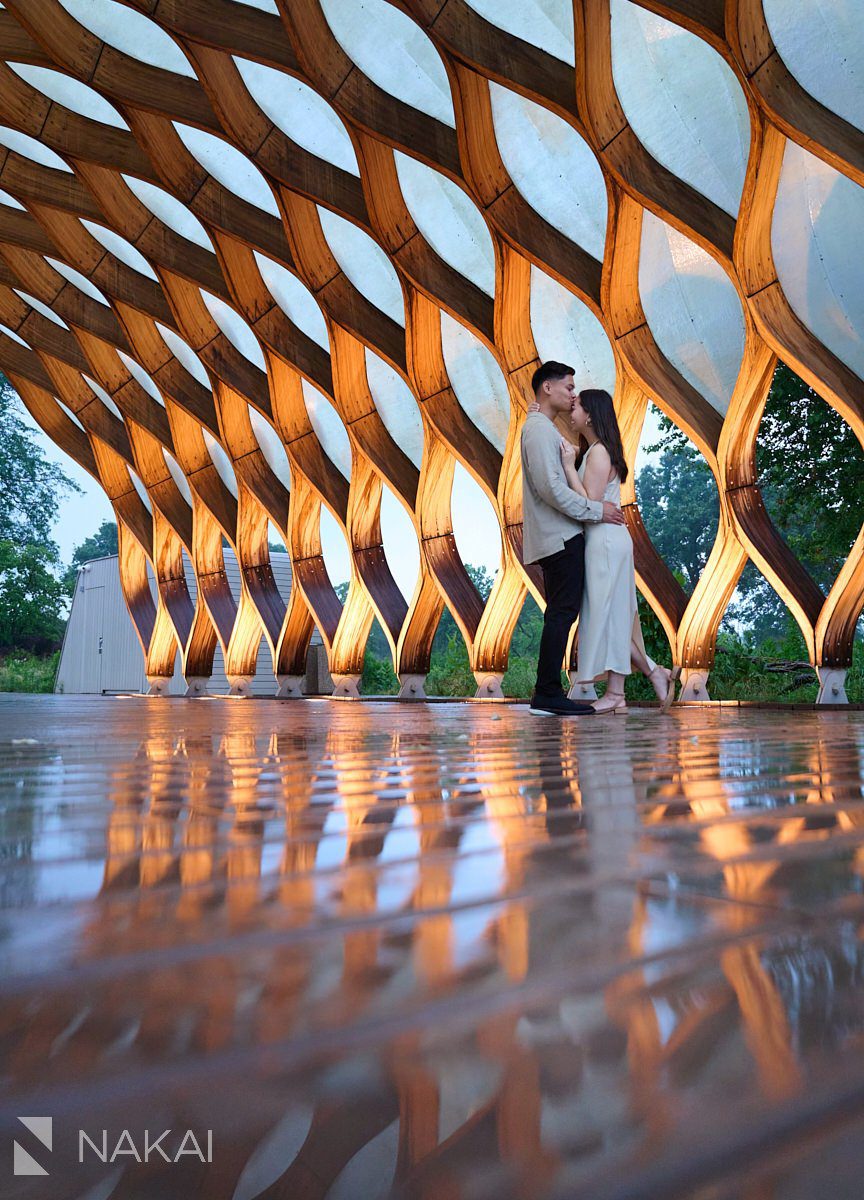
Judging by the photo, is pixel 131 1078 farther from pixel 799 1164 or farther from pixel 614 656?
pixel 614 656

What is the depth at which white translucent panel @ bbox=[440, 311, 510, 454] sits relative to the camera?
45.4 ft

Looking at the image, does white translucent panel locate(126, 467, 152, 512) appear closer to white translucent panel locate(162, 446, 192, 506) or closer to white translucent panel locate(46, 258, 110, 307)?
white translucent panel locate(162, 446, 192, 506)

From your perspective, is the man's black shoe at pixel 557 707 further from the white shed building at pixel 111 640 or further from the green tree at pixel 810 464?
the white shed building at pixel 111 640

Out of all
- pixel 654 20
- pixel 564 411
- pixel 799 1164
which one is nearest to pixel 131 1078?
pixel 799 1164

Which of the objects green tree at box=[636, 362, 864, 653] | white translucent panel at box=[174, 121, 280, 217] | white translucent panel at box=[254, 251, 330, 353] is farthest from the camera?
white translucent panel at box=[254, 251, 330, 353]

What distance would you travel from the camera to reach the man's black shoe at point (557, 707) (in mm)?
5305

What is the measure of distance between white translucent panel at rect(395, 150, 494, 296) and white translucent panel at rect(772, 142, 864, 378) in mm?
4825

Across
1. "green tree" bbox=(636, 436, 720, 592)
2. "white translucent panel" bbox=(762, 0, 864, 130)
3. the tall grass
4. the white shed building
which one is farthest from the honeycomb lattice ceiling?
"green tree" bbox=(636, 436, 720, 592)

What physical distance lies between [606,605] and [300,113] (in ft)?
32.2

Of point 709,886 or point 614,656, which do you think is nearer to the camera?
point 709,886

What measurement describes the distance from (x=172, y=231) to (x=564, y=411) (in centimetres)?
1223

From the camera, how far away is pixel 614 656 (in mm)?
5676

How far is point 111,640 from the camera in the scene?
3075 centimetres

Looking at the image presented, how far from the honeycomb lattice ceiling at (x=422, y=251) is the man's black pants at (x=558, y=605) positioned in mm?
3886
